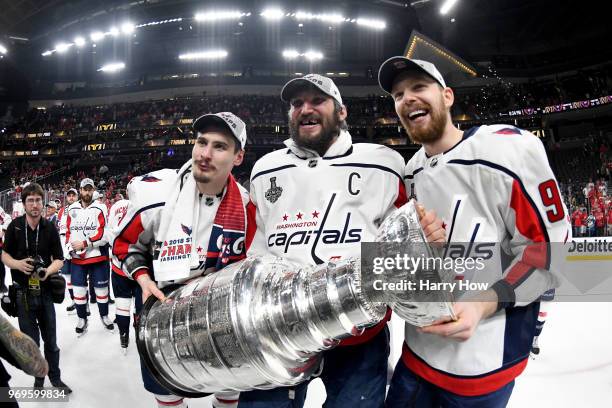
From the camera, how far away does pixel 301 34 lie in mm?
20625

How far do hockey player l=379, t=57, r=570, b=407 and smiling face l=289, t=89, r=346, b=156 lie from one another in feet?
0.92

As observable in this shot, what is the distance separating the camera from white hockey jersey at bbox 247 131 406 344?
4.79 ft

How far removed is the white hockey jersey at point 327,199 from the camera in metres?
1.46

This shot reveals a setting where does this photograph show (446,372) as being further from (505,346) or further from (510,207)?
(510,207)

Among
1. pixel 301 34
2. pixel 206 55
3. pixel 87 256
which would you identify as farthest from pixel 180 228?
pixel 206 55

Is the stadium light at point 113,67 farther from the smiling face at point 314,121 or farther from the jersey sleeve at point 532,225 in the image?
the jersey sleeve at point 532,225

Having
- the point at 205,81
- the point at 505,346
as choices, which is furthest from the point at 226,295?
the point at 205,81

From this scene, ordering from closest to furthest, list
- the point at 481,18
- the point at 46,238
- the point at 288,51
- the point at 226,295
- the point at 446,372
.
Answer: the point at 226,295 → the point at 446,372 → the point at 46,238 → the point at 481,18 → the point at 288,51

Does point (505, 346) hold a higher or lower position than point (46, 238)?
Answer: lower

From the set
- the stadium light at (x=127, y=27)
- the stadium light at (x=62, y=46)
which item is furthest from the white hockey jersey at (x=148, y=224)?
the stadium light at (x=62, y=46)

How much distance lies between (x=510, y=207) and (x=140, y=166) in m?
23.3

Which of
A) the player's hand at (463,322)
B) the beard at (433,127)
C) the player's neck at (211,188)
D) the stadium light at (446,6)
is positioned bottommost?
the player's hand at (463,322)

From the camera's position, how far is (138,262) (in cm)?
183

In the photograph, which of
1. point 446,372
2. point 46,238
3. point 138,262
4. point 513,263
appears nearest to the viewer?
point 513,263
